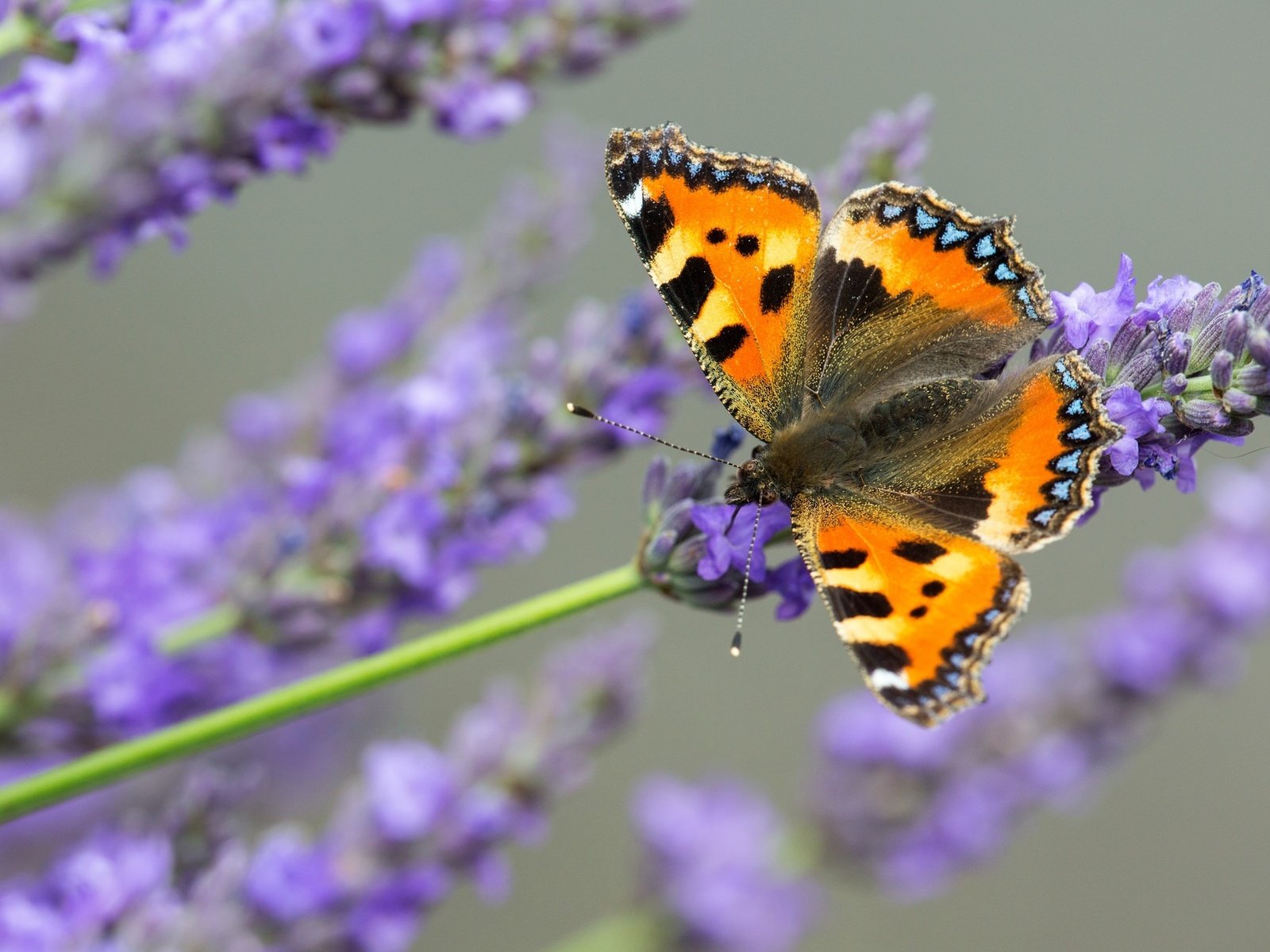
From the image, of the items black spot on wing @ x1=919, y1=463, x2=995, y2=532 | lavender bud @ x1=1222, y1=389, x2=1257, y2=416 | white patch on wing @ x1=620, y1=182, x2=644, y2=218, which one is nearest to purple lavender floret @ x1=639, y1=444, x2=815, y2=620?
black spot on wing @ x1=919, y1=463, x2=995, y2=532

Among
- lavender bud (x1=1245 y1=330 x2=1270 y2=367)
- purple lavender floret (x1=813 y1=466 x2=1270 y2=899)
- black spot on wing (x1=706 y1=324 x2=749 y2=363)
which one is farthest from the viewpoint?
purple lavender floret (x1=813 y1=466 x2=1270 y2=899)

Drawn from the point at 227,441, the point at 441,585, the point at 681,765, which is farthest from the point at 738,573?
the point at 681,765

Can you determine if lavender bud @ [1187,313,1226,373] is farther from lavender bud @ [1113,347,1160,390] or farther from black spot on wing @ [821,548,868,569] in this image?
black spot on wing @ [821,548,868,569]

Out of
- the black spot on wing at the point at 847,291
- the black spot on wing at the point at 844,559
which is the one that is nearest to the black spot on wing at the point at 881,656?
the black spot on wing at the point at 844,559

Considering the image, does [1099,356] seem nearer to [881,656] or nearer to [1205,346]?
[1205,346]

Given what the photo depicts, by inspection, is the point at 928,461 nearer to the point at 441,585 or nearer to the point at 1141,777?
the point at 441,585

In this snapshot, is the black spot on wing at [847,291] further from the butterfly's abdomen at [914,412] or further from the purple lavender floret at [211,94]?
the purple lavender floret at [211,94]

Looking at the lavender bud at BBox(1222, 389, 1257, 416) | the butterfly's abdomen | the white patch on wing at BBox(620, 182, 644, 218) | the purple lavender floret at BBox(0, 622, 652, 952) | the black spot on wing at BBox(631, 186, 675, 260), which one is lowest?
the purple lavender floret at BBox(0, 622, 652, 952)
